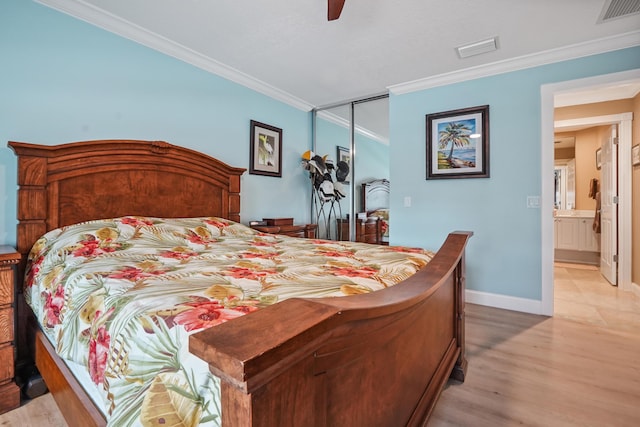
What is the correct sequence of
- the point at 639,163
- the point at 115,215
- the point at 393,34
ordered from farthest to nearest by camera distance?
the point at 639,163 → the point at 393,34 → the point at 115,215

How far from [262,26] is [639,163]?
4.05 m

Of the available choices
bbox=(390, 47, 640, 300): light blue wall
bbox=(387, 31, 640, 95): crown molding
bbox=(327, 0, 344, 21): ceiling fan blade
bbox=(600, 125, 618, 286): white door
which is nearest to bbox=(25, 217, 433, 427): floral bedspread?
bbox=(327, 0, 344, 21): ceiling fan blade

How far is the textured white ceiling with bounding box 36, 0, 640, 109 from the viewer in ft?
7.11

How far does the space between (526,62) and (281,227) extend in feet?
9.53

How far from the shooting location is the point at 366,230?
4.20 metres

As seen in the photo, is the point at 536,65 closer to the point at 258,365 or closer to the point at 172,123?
the point at 172,123

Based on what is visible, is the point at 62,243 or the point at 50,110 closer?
the point at 62,243

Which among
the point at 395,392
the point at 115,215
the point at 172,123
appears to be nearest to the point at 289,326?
the point at 395,392

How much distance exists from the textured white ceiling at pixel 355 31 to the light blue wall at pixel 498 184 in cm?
18

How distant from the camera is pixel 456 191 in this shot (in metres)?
3.31

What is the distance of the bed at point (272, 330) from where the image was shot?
0.46 m

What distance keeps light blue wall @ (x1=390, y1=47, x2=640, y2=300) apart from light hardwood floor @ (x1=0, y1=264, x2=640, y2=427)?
462mm

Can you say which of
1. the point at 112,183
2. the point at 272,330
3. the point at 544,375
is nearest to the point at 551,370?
the point at 544,375

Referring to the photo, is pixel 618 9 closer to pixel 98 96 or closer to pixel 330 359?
pixel 330 359
